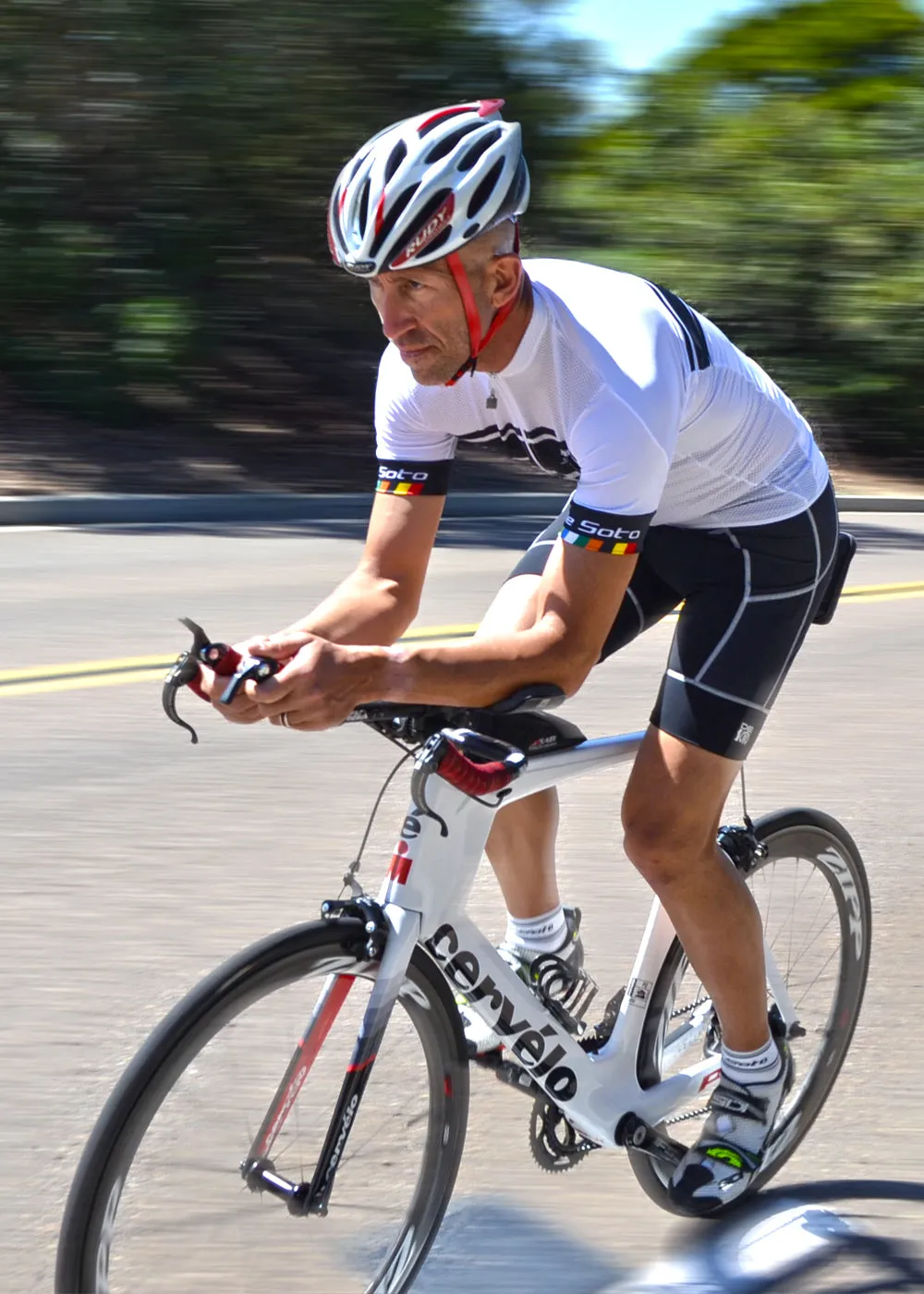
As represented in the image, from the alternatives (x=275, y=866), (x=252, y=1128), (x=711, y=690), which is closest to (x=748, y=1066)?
(x=711, y=690)

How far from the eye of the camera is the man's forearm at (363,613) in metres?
3.34

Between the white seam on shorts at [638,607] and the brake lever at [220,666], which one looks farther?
the white seam on shorts at [638,607]

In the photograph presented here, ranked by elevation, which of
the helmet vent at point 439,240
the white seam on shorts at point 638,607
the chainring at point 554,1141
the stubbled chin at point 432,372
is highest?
the helmet vent at point 439,240

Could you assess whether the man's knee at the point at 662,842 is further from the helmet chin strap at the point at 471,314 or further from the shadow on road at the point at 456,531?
the shadow on road at the point at 456,531

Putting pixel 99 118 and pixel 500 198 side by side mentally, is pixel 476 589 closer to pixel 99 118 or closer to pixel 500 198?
pixel 500 198

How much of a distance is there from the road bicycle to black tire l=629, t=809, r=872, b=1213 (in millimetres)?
180

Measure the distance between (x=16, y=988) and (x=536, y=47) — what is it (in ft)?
55.6

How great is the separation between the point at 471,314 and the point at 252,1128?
1.29m

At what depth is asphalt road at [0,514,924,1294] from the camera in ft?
11.6

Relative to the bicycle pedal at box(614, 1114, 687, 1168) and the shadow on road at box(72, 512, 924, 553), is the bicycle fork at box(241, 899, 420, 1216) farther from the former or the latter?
the shadow on road at box(72, 512, 924, 553)

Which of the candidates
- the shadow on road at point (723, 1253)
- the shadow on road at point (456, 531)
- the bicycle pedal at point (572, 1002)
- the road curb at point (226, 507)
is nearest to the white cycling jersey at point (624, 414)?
the bicycle pedal at point (572, 1002)

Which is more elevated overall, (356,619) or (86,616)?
(356,619)

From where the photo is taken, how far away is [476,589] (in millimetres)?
10977

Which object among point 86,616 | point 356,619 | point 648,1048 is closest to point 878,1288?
point 648,1048
